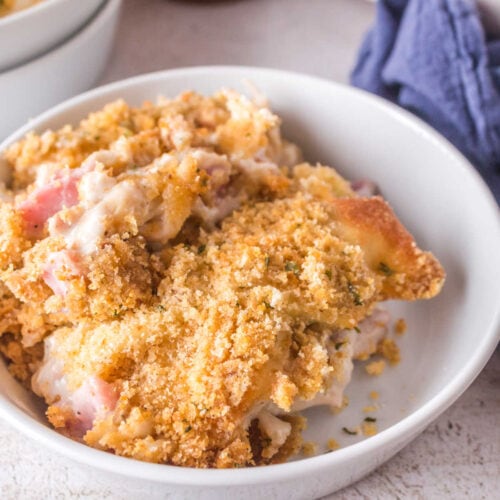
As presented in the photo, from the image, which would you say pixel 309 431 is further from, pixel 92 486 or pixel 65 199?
pixel 65 199

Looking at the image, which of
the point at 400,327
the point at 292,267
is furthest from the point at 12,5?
the point at 400,327

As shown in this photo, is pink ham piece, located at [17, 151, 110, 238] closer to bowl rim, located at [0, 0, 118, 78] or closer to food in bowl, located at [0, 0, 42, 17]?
bowl rim, located at [0, 0, 118, 78]

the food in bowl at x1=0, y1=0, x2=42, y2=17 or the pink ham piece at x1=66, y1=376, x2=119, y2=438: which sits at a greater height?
the food in bowl at x1=0, y1=0, x2=42, y2=17

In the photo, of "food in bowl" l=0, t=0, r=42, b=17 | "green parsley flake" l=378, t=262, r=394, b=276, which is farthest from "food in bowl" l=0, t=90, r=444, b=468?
"food in bowl" l=0, t=0, r=42, b=17

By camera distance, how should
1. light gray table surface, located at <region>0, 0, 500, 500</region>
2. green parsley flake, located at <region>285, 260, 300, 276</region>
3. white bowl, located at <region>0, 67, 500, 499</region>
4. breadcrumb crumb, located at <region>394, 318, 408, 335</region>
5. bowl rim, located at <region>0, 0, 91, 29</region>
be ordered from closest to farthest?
white bowl, located at <region>0, 67, 500, 499</region>
green parsley flake, located at <region>285, 260, 300, 276</region>
light gray table surface, located at <region>0, 0, 500, 500</region>
breadcrumb crumb, located at <region>394, 318, 408, 335</region>
bowl rim, located at <region>0, 0, 91, 29</region>

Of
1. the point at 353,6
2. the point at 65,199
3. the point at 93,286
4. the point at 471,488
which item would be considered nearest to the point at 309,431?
the point at 471,488

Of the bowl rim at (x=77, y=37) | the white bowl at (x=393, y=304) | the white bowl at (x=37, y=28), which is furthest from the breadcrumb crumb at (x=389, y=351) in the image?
the white bowl at (x=37, y=28)
